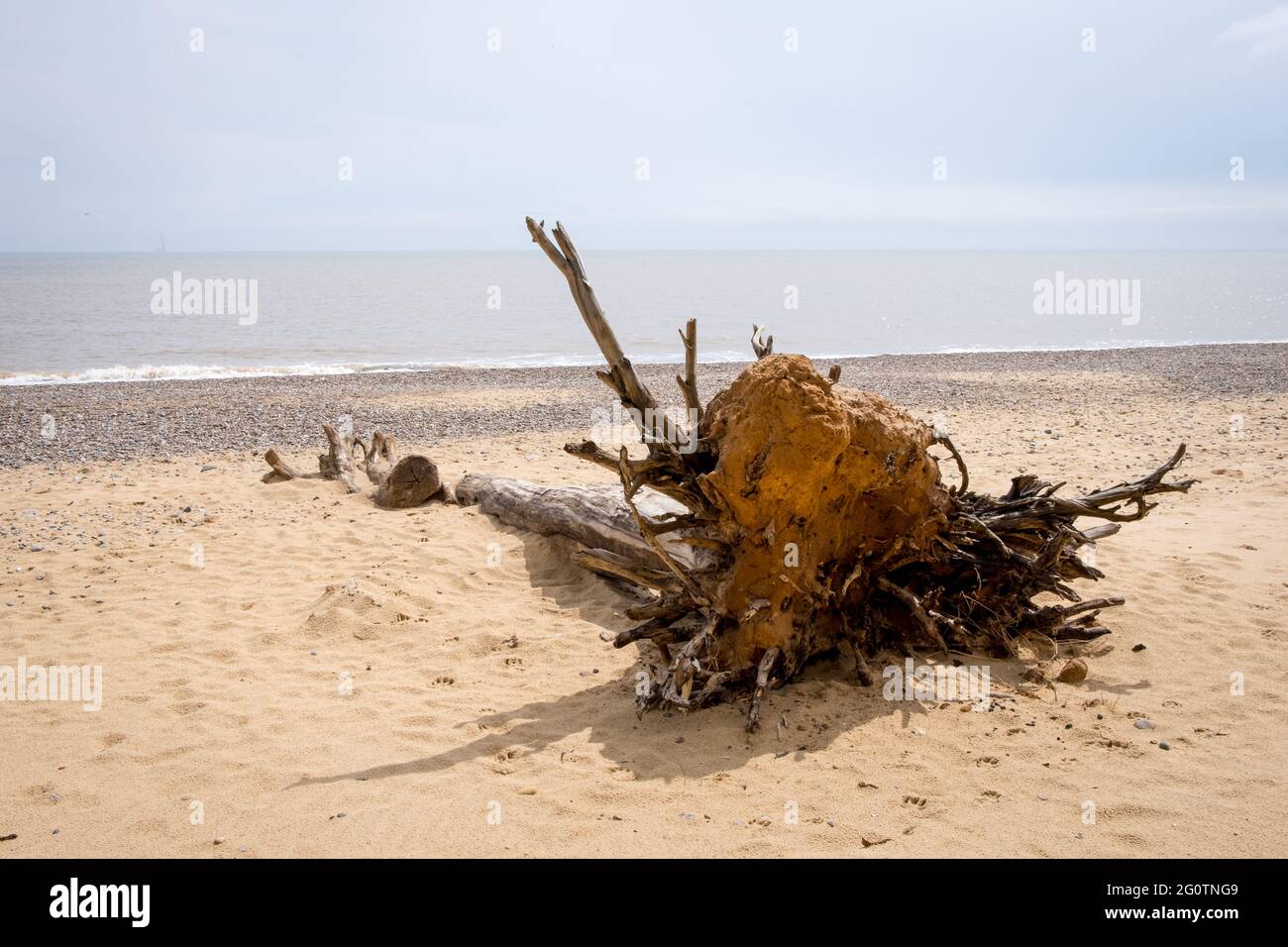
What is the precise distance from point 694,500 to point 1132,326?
4044 cm

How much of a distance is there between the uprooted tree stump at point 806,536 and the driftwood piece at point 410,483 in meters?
4.04

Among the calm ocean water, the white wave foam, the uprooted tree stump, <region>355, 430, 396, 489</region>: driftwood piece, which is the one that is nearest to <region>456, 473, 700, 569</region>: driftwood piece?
the uprooted tree stump

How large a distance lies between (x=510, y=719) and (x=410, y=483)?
4550 millimetres

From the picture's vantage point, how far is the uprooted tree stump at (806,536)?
475cm

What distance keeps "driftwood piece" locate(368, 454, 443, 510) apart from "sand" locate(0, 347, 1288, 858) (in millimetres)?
289

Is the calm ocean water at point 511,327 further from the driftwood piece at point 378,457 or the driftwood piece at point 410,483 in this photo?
the driftwood piece at point 410,483

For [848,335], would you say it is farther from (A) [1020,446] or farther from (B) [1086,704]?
(B) [1086,704]

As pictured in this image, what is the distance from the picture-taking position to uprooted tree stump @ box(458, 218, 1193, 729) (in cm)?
475

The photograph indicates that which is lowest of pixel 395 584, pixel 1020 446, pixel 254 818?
pixel 254 818

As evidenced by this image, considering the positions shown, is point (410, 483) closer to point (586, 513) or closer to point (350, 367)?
point (586, 513)

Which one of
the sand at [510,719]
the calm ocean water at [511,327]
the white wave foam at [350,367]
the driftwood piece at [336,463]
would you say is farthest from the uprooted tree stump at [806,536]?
the calm ocean water at [511,327]

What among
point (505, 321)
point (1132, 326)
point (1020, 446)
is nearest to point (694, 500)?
point (1020, 446)

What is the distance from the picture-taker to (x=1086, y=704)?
4.71 m

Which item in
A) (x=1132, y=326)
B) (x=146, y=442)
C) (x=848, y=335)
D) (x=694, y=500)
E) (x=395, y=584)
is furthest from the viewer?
(x=1132, y=326)
